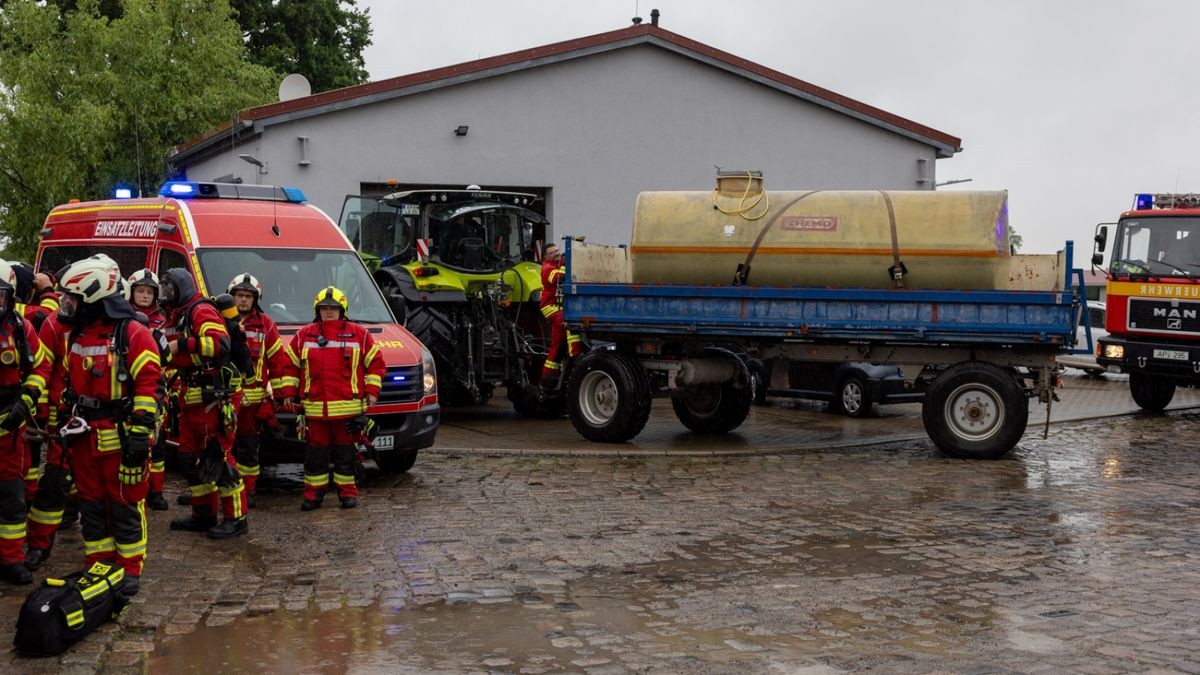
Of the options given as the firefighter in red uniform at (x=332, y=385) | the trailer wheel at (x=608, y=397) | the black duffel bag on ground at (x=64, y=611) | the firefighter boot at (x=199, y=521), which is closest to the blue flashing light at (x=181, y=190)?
the firefighter in red uniform at (x=332, y=385)

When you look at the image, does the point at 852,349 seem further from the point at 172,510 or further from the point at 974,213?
the point at 172,510

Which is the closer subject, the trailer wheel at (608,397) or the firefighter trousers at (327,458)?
the firefighter trousers at (327,458)

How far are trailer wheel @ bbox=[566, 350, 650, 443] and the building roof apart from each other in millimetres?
8739

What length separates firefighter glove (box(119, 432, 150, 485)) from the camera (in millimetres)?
7109

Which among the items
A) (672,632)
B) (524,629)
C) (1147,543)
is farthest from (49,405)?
(1147,543)

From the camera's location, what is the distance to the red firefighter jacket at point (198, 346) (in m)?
8.84

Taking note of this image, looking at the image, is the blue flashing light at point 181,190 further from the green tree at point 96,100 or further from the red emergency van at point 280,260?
the green tree at point 96,100

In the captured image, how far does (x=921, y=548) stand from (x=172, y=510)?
17.8 ft

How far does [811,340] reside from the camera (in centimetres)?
1346

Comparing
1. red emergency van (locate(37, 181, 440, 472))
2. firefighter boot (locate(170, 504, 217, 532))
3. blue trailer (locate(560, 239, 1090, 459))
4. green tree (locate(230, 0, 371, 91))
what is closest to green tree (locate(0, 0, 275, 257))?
green tree (locate(230, 0, 371, 91))

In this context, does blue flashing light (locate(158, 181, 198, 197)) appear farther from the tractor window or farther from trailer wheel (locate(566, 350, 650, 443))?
trailer wheel (locate(566, 350, 650, 443))

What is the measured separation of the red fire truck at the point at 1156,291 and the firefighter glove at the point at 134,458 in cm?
1340

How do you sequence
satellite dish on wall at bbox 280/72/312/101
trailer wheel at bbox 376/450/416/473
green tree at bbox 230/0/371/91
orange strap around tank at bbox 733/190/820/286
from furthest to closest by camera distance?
green tree at bbox 230/0/371/91
satellite dish on wall at bbox 280/72/312/101
orange strap around tank at bbox 733/190/820/286
trailer wheel at bbox 376/450/416/473

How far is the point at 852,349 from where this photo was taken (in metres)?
13.5
